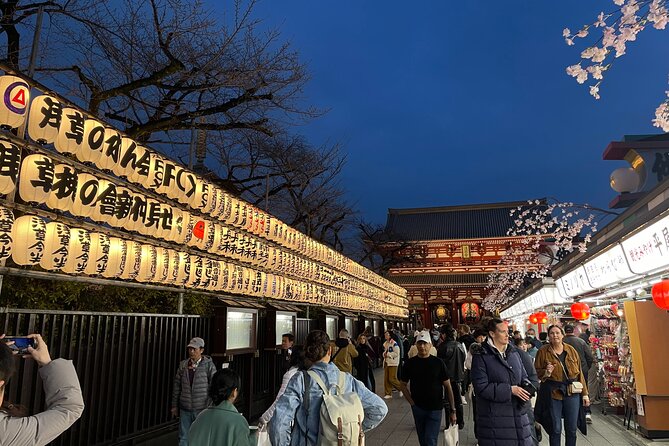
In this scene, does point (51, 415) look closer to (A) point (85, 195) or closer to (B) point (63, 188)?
(B) point (63, 188)

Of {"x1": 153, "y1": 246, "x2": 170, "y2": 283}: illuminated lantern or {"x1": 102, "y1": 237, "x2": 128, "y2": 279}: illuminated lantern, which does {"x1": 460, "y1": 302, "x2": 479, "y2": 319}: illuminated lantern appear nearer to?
{"x1": 153, "y1": 246, "x2": 170, "y2": 283}: illuminated lantern

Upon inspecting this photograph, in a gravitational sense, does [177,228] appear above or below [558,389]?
above

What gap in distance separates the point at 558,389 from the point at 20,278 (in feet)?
26.1

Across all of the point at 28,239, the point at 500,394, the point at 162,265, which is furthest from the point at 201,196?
the point at 500,394

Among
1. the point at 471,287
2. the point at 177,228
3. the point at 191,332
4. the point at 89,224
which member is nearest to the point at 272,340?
the point at 191,332

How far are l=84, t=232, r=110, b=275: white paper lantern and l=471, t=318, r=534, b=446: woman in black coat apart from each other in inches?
218

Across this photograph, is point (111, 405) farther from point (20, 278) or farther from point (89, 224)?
point (89, 224)

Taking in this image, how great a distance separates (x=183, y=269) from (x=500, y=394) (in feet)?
20.8

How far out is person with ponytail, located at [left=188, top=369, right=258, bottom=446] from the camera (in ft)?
11.3

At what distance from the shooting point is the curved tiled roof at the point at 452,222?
45.6 metres

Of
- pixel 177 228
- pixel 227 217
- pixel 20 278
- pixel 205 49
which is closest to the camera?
pixel 20 278

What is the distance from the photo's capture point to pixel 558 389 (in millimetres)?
6562

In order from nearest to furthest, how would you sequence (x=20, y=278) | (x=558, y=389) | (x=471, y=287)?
(x=20, y=278)
(x=558, y=389)
(x=471, y=287)

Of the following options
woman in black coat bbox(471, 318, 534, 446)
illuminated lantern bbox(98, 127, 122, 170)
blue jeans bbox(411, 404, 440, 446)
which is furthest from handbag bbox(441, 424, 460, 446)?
illuminated lantern bbox(98, 127, 122, 170)
